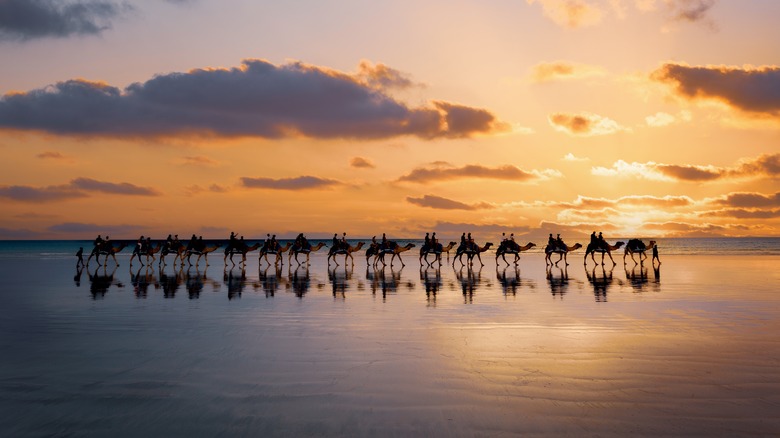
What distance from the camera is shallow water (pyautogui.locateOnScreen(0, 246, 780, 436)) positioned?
19.6 ft

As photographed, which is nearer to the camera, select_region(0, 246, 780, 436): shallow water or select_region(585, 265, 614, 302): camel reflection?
select_region(0, 246, 780, 436): shallow water

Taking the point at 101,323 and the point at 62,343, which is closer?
the point at 62,343

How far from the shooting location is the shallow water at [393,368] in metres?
5.97

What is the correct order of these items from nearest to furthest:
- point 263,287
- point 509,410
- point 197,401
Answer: point 509,410
point 197,401
point 263,287

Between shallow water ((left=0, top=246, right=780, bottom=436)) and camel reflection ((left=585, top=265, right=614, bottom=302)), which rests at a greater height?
camel reflection ((left=585, top=265, right=614, bottom=302))

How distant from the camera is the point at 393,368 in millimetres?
8188

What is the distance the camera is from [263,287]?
22.4 meters

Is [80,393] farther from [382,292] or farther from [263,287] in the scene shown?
[263,287]

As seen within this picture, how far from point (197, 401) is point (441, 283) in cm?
1744

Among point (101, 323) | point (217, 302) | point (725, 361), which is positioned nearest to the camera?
point (725, 361)

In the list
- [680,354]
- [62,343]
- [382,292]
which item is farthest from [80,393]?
[382,292]

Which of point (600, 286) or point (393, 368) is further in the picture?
point (600, 286)

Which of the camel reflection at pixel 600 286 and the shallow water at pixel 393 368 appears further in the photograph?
the camel reflection at pixel 600 286

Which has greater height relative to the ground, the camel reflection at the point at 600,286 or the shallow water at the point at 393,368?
the camel reflection at the point at 600,286
